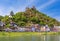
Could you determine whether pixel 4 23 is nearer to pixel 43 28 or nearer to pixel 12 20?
pixel 12 20

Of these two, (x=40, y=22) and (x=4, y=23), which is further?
(x=40, y=22)

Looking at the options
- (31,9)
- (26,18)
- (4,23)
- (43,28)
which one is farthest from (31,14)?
(4,23)

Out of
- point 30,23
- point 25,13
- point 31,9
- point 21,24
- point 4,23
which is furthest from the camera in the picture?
point 31,9

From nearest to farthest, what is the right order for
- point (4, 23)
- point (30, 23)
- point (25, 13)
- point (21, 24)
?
point (4, 23), point (21, 24), point (30, 23), point (25, 13)

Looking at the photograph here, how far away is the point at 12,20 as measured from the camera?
93062 millimetres

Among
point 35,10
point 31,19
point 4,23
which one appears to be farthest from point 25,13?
point 4,23

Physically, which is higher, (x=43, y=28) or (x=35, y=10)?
(x=35, y=10)

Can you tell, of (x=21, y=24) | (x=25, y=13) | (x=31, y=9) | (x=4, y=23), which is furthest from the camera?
(x=31, y=9)

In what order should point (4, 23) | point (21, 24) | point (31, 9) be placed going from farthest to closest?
point (31, 9) → point (21, 24) → point (4, 23)

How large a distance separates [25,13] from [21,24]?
806 inches

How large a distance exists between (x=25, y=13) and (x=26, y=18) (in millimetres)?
7286

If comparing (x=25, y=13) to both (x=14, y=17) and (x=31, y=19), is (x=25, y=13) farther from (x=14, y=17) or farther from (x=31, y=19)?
(x=14, y=17)

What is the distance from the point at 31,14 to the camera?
11775 centimetres

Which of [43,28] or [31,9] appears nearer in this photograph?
[43,28]
